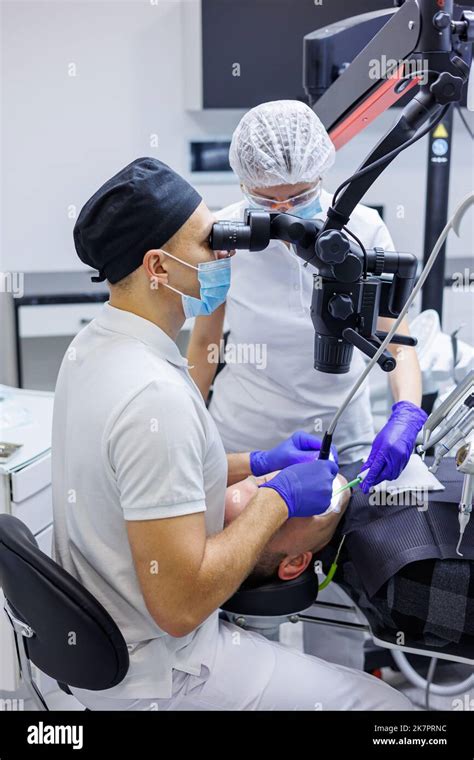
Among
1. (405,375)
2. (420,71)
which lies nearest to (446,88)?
(420,71)

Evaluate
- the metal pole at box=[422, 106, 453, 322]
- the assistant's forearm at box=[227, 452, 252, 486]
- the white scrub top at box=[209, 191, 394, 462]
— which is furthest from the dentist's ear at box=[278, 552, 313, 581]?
the metal pole at box=[422, 106, 453, 322]

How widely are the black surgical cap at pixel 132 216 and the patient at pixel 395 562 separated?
0.48 metres

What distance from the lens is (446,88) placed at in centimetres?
108

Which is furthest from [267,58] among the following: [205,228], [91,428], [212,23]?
[91,428]

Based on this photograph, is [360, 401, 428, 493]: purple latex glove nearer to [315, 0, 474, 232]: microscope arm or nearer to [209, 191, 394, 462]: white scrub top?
[209, 191, 394, 462]: white scrub top

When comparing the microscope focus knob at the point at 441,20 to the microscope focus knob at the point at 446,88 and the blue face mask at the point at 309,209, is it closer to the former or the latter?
the microscope focus knob at the point at 446,88

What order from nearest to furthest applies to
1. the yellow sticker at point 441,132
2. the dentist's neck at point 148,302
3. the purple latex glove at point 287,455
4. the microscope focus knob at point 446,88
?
1. the microscope focus knob at point 446,88
2. the dentist's neck at point 148,302
3. the purple latex glove at point 287,455
4. the yellow sticker at point 441,132


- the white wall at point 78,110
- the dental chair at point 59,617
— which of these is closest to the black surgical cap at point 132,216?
the dental chair at point 59,617

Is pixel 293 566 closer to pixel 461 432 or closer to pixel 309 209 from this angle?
pixel 461 432

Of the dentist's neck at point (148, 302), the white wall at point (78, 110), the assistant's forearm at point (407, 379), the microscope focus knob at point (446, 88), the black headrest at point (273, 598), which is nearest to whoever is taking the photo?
the microscope focus knob at point (446, 88)

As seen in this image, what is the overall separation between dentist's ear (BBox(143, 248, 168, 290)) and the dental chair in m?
0.42

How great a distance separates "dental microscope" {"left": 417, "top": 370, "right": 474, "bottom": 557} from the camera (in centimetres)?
114

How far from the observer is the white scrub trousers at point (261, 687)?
4.02ft

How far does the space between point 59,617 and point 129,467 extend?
25 centimetres
